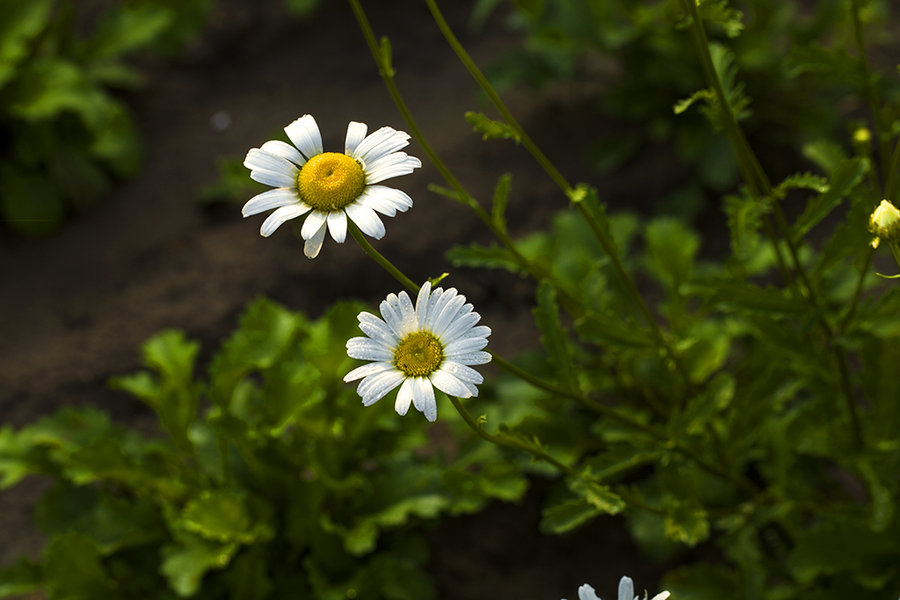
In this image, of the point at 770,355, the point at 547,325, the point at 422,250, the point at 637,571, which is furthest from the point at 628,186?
the point at 547,325

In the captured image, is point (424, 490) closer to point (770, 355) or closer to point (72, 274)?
point (770, 355)

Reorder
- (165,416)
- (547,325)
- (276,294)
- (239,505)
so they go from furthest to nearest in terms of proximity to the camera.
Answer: (276,294)
(165,416)
(239,505)
(547,325)

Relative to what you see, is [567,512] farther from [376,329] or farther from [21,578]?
[21,578]

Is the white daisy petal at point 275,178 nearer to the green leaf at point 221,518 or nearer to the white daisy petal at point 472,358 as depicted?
the white daisy petal at point 472,358

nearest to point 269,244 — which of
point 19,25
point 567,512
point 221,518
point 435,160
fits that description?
point 19,25

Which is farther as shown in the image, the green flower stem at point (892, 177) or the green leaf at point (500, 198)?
the green leaf at point (500, 198)

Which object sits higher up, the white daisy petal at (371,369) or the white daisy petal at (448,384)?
the white daisy petal at (371,369)

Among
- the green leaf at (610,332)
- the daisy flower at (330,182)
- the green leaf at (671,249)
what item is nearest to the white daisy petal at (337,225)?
the daisy flower at (330,182)

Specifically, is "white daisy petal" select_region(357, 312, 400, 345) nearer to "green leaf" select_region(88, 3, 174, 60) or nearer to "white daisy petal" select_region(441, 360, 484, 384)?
"white daisy petal" select_region(441, 360, 484, 384)
